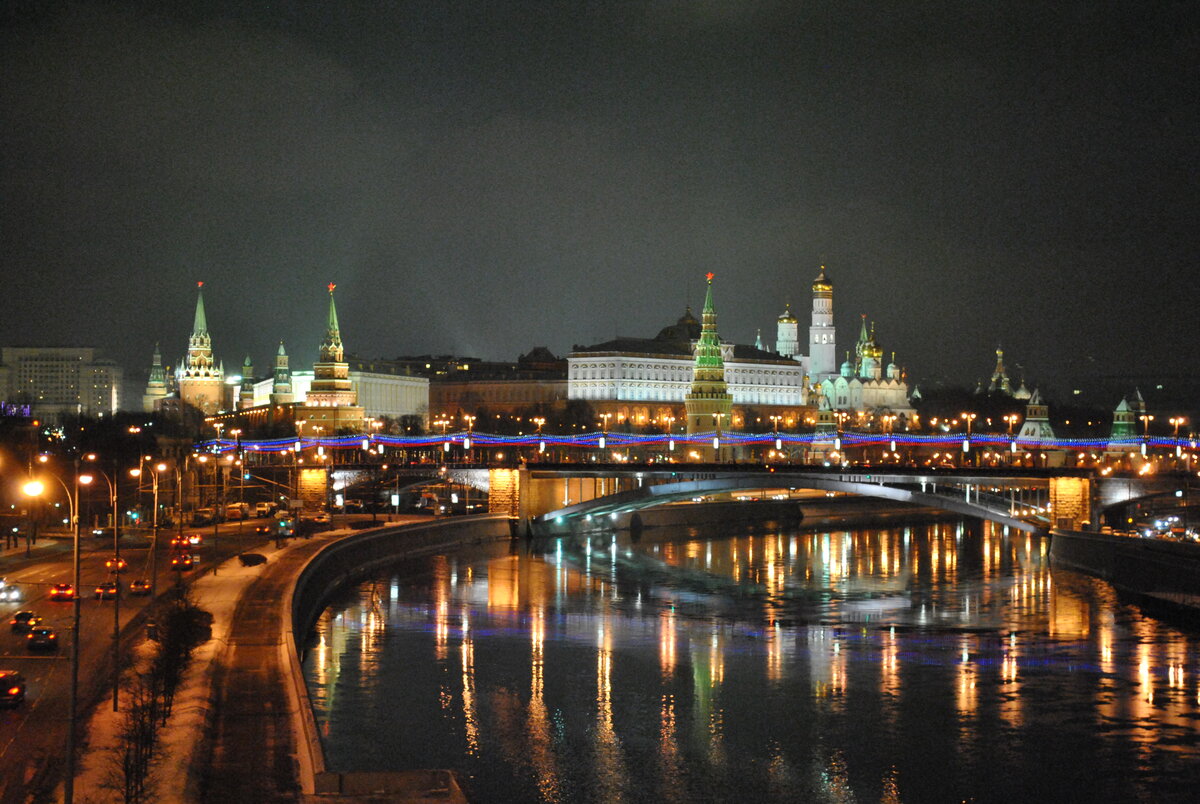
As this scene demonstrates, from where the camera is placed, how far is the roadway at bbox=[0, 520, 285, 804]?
1975 cm

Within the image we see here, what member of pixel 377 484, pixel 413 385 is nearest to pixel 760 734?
pixel 377 484

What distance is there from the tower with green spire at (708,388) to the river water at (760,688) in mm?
77596

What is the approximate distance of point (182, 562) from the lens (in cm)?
4106

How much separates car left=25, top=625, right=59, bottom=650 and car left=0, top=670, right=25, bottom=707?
4.64 m

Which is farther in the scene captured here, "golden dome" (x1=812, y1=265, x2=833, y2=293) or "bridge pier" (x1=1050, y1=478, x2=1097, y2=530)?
"golden dome" (x1=812, y1=265, x2=833, y2=293)

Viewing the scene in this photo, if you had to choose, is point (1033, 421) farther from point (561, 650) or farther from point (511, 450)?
point (561, 650)

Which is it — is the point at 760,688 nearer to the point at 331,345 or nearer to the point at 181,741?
the point at 181,741

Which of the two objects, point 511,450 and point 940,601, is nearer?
point 940,601

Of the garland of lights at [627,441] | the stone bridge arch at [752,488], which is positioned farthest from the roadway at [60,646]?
the garland of lights at [627,441]

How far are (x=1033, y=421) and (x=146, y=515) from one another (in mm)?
61986

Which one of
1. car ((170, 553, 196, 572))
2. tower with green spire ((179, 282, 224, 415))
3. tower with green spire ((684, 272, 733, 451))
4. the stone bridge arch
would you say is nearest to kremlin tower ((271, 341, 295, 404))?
tower with green spire ((179, 282, 224, 415))

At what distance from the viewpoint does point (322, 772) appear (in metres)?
19.0

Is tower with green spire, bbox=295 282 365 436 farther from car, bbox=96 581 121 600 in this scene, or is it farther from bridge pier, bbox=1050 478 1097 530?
car, bbox=96 581 121 600

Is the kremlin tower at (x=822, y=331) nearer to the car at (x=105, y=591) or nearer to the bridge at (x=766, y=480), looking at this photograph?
the bridge at (x=766, y=480)
